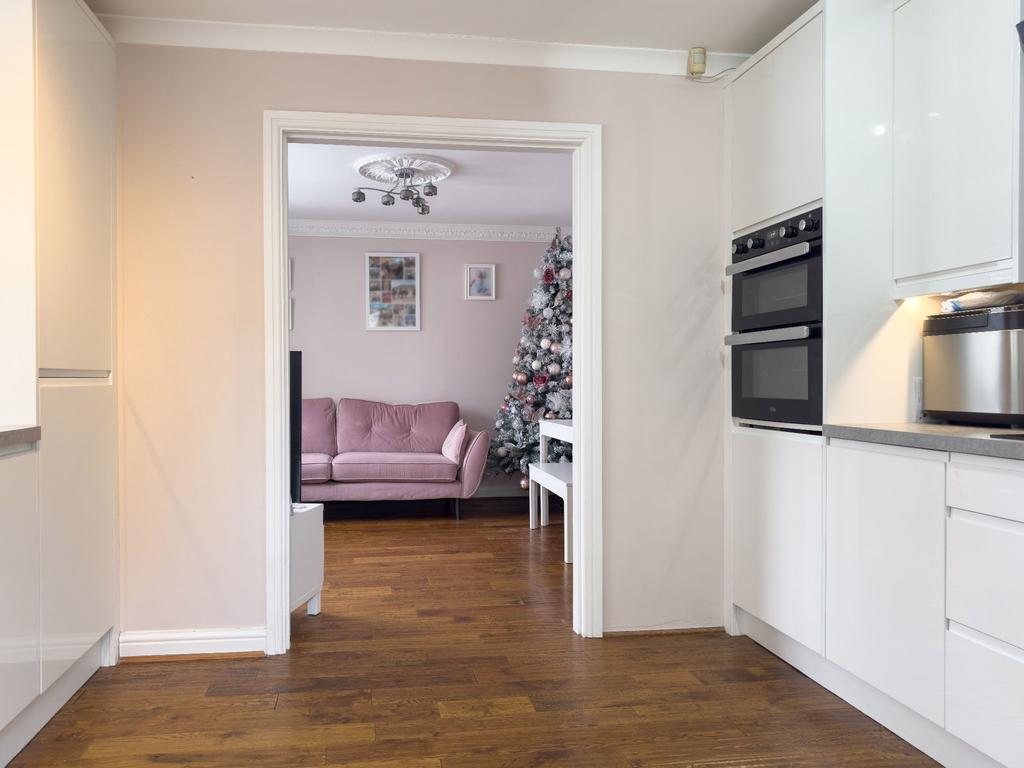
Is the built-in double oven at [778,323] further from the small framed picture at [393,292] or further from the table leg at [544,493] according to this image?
the small framed picture at [393,292]

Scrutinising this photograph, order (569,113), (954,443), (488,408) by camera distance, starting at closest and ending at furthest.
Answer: (954,443)
(569,113)
(488,408)

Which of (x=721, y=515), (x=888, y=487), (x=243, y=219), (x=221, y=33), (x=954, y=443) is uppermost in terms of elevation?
(x=221, y=33)

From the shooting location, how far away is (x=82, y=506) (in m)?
2.70

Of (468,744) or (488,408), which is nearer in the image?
(468,744)

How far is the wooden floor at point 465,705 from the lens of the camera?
2283 mm

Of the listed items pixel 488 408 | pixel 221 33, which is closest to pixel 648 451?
pixel 221 33

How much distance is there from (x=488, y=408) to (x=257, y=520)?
4469mm

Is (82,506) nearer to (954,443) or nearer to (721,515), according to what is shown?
(721,515)

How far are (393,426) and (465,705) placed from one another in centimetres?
458

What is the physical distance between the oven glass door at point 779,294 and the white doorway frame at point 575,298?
573 millimetres

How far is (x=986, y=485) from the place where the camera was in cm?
200

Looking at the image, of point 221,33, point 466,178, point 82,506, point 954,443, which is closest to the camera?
point 954,443

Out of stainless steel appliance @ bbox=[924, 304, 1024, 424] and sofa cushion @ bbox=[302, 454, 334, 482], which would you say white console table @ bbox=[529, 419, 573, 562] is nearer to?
sofa cushion @ bbox=[302, 454, 334, 482]

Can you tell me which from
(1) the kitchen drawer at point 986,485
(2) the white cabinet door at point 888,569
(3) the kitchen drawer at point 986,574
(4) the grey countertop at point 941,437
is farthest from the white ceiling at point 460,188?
(3) the kitchen drawer at point 986,574
